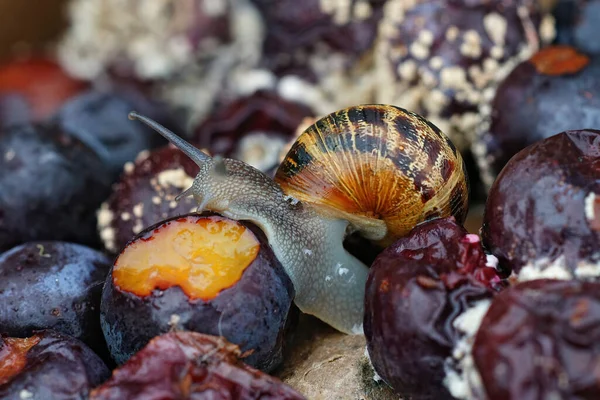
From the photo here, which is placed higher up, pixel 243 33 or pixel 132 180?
pixel 243 33

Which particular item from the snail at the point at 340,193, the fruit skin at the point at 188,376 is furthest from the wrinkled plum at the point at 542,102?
the fruit skin at the point at 188,376

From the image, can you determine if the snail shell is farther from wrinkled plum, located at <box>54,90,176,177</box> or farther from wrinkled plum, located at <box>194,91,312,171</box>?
wrinkled plum, located at <box>54,90,176,177</box>

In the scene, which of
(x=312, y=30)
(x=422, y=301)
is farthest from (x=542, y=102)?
(x=312, y=30)

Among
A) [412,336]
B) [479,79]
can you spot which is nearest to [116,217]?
[412,336]

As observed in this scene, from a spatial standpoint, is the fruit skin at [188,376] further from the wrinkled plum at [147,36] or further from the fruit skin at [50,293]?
the wrinkled plum at [147,36]

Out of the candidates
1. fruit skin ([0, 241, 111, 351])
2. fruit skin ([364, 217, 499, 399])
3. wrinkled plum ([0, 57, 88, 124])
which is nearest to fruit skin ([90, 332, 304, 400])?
fruit skin ([364, 217, 499, 399])

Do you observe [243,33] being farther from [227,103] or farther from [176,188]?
[176,188]

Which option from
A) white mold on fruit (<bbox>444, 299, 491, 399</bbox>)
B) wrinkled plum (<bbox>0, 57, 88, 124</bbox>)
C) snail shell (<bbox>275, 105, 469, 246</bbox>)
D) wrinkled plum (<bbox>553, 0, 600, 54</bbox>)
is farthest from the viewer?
wrinkled plum (<bbox>0, 57, 88, 124</bbox>)
